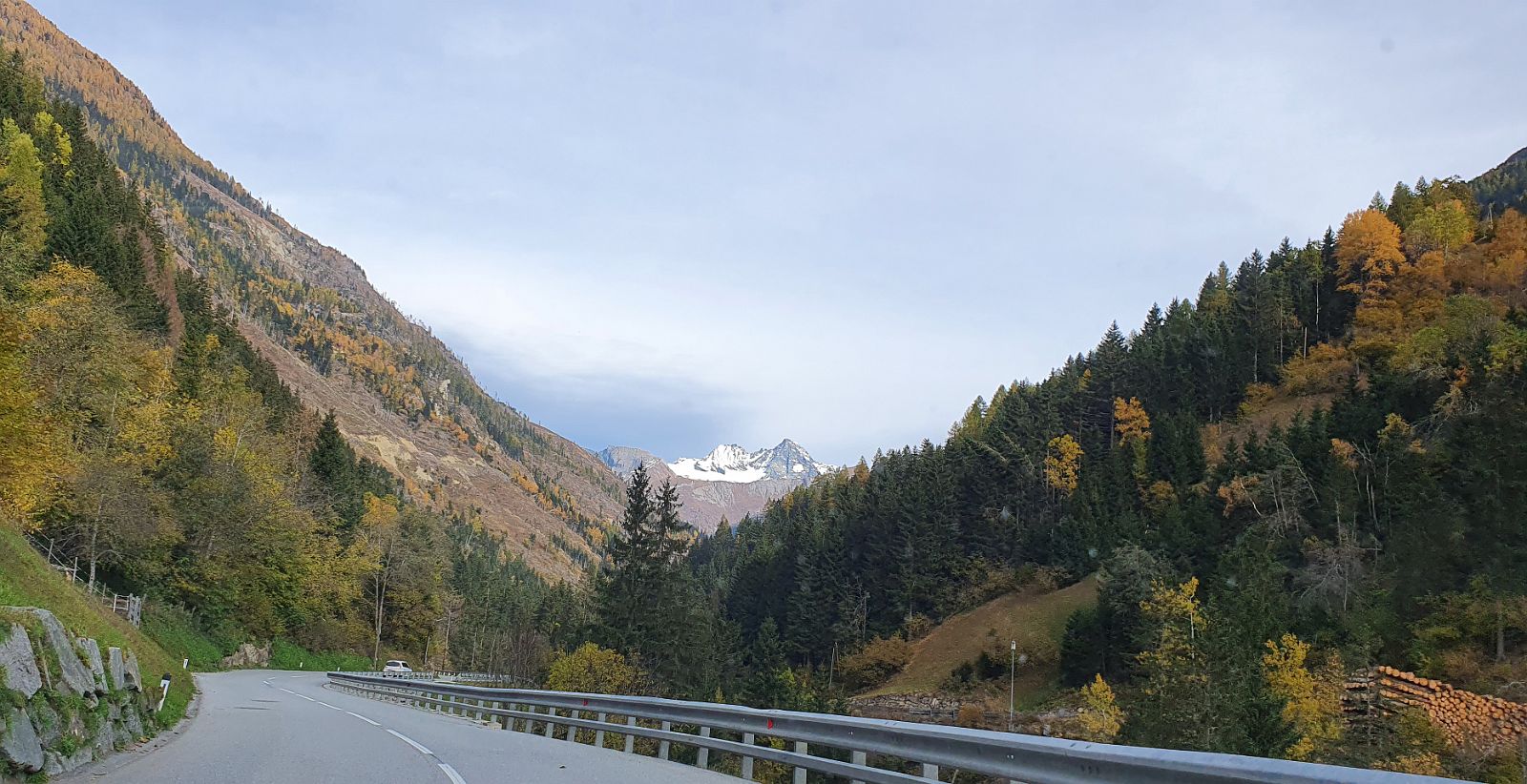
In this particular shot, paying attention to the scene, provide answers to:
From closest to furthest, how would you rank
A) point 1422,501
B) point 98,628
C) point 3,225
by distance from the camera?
point 98,628 → point 3,225 → point 1422,501

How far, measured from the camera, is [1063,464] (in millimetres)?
116438

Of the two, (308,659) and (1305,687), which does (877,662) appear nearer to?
(1305,687)

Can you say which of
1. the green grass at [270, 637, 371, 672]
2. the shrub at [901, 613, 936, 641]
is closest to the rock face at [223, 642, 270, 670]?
the green grass at [270, 637, 371, 672]

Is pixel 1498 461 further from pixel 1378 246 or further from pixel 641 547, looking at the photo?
pixel 1378 246

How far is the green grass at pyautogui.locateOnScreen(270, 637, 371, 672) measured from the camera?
62281 mm

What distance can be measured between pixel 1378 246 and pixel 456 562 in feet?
367

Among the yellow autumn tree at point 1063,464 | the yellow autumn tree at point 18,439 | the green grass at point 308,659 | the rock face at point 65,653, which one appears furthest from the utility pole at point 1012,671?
the rock face at point 65,653

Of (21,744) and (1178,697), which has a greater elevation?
(21,744)

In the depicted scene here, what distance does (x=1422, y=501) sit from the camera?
199 ft

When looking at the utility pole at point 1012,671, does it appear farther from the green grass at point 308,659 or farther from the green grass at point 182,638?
the green grass at point 182,638

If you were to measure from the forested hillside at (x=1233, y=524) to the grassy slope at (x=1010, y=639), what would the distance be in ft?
5.84

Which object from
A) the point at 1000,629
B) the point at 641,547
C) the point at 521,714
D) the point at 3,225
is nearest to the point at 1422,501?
the point at 1000,629

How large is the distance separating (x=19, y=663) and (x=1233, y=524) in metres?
85.6

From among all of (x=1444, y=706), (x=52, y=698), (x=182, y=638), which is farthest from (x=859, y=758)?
(x=182, y=638)
